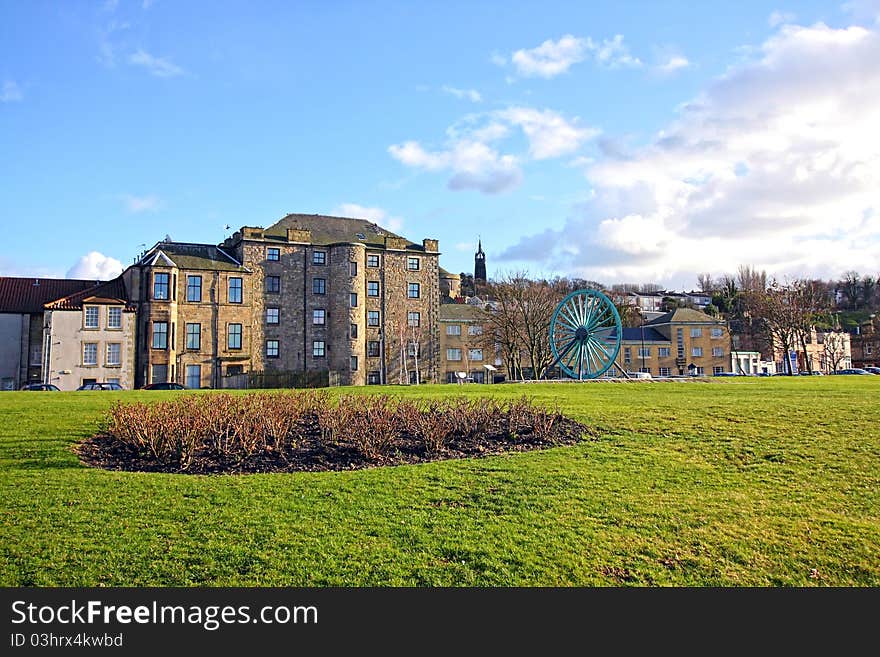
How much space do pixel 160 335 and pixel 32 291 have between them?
12048 millimetres

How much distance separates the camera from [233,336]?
175 feet

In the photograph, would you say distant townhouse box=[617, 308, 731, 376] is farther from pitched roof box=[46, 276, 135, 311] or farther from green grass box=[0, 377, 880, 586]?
green grass box=[0, 377, 880, 586]

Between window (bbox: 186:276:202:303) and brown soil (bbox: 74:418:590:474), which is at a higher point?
window (bbox: 186:276:202:303)

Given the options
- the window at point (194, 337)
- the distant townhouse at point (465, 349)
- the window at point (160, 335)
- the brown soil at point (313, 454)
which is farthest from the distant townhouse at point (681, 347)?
the brown soil at point (313, 454)

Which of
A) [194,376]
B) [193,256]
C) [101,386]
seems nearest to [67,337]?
[101,386]

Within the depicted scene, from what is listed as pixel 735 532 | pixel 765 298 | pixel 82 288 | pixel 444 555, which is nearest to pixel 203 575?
pixel 444 555

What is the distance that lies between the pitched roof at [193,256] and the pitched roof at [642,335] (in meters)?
45.2

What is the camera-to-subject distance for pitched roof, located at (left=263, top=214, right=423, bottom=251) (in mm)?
59500

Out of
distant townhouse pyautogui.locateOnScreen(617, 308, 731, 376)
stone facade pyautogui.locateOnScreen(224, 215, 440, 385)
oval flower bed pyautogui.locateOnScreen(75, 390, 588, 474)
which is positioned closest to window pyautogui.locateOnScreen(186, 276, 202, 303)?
stone facade pyautogui.locateOnScreen(224, 215, 440, 385)

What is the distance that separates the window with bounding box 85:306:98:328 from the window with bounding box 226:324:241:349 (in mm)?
9226

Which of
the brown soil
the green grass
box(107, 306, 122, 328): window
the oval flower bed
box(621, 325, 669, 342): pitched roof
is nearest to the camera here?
the green grass

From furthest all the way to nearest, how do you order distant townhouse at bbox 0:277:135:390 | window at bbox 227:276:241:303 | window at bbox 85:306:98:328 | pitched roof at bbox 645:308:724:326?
pitched roof at bbox 645:308:724:326 < window at bbox 227:276:241:303 < window at bbox 85:306:98:328 < distant townhouse at bbox 0:277:135:390

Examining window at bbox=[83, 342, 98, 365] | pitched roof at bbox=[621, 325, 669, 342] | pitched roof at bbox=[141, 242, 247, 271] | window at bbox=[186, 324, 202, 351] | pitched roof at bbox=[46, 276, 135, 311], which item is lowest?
window at bbox=[83, 342, 98, 365]

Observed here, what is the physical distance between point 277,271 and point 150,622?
51.4m
